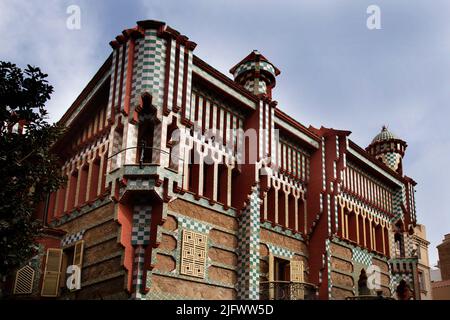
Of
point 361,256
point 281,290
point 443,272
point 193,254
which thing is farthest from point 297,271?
point 443,272

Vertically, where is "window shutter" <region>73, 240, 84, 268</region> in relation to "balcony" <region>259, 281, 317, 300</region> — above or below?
above

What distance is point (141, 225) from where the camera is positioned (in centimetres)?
1628

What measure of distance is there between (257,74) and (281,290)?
8659 mm

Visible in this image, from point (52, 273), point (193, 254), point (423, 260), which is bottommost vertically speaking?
point (52, 273)

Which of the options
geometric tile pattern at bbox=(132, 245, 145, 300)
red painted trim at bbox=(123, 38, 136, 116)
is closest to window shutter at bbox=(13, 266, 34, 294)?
geometric tile pattern at bbox=(132, 245, 145, 300)

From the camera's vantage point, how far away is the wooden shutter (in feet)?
61.3

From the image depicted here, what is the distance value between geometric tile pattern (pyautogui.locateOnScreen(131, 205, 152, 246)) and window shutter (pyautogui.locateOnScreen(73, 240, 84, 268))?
2.88 m

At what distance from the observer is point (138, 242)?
1611 centimetres

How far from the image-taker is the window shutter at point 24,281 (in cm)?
1878

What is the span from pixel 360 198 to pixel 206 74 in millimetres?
11096

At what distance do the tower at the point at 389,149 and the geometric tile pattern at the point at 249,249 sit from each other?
14.3 metres

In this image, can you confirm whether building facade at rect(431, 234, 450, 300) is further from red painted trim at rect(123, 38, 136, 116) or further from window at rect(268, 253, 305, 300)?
red painted trim at rect(123, 38, 136, 116)

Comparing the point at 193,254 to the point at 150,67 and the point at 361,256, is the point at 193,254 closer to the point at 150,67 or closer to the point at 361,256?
the point at 150,67

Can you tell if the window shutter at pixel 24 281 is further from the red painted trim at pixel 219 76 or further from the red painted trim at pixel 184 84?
the red painted trim at pixel 219 76
